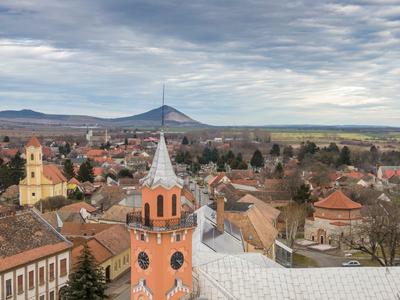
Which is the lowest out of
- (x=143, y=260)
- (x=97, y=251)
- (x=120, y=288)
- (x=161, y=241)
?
(x=120, y=288)

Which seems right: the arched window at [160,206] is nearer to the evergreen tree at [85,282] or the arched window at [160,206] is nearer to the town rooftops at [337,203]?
the evergreen tree at [85,282]

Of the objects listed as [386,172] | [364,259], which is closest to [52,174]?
[364,259]

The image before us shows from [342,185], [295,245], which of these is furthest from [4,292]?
[342,185]

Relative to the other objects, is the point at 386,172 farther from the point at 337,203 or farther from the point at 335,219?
the point at 335,219

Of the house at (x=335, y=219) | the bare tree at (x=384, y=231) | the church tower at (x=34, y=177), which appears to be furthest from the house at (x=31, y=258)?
the church tower at (x=34, y=177)

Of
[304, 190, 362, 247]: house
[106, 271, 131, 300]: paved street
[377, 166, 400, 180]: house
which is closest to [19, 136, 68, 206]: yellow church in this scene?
[106, 271, 131, 300]: paved street

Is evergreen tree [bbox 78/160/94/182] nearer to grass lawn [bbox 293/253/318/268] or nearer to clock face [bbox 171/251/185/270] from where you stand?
grass lawn [bbox 293/253/318/268]
